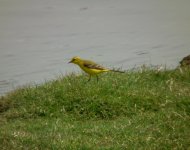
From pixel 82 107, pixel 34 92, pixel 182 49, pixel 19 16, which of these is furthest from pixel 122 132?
pixel 19 16

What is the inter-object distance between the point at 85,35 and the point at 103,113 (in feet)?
17.1

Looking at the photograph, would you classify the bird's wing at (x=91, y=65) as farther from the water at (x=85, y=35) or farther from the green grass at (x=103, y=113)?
the water at (x=85, y=35)

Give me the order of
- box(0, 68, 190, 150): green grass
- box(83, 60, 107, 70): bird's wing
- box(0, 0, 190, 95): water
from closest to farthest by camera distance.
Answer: box(0, 68, 190, 150): green grass, box(83, 60, 107, 70): bird's wing, box(0, 0, 190, 95): water

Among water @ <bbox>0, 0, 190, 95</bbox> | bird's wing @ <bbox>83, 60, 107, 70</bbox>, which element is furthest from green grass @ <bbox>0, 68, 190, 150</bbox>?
water @ <bbox>0, 0, 190, 95</bbox>

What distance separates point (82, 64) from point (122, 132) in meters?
2.16

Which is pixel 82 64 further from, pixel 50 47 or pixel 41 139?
pixel 50 47

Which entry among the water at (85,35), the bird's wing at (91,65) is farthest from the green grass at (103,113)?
the water at (85,35)

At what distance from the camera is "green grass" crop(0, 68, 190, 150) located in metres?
7.61

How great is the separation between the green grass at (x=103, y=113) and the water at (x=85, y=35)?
5.46ft

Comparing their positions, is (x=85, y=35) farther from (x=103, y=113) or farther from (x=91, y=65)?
(x=103, y=113)

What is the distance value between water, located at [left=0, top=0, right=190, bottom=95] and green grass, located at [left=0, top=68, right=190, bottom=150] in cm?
166

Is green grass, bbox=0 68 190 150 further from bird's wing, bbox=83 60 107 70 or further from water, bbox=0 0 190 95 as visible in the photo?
water, bbox=0 0 190 95

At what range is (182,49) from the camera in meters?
13.1

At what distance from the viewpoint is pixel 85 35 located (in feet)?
45.9
